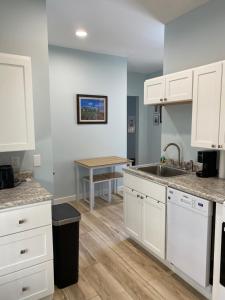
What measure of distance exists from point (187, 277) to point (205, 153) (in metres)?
1.22

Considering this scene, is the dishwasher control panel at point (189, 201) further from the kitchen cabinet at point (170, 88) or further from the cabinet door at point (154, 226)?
the kitchen cabinet at point (170, 88)

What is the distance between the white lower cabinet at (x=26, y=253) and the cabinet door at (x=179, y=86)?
1694 mm

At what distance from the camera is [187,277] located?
82.7 inches

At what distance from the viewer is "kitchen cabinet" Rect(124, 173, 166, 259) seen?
7.48 feet

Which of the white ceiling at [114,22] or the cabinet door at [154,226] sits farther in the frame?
the white ceiling at [114,22]

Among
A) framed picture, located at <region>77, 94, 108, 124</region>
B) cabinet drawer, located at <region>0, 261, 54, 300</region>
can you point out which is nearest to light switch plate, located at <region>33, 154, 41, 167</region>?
cabinet drawer, located at <region>0, 261, 54, 300</region>

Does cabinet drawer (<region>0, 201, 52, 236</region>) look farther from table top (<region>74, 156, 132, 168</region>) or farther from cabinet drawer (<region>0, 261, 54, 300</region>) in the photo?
table top (<region>74, 156, 132, 168</region>)

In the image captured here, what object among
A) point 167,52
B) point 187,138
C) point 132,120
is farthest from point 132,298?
point 132,120

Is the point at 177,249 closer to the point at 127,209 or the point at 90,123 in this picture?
the point at 127,209

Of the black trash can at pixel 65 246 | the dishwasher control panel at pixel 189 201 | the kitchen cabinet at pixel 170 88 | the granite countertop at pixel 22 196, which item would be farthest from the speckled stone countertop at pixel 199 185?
the granite countertop at pixel 22 196

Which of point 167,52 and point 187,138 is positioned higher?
point 167,52

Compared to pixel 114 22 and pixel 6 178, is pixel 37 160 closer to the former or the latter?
pixel 6 178

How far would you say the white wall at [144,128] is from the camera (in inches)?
231

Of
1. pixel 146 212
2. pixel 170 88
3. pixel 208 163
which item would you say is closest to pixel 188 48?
pixel 170 88
